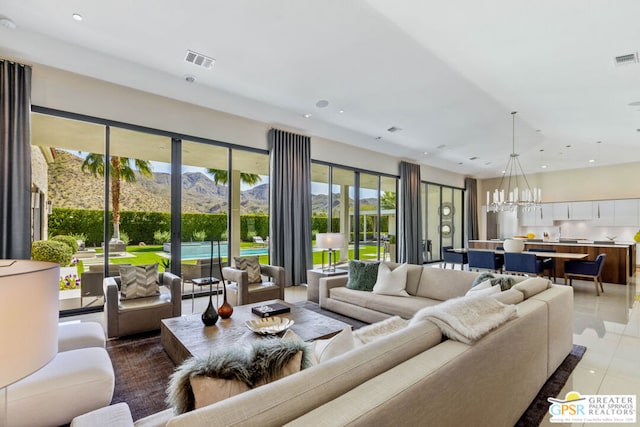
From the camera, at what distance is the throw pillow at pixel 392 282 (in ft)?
12.9

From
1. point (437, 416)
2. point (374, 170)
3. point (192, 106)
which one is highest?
point (192, 106)

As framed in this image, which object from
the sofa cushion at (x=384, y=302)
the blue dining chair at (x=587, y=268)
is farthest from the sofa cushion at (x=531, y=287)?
the blue dining chair at (x=587, y=268)

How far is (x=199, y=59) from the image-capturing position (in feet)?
13.3

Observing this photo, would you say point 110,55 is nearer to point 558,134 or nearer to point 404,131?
point 404,131

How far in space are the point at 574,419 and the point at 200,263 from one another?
16.3ft

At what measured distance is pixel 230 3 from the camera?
10.4 feet

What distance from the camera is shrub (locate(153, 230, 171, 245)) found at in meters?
5.12

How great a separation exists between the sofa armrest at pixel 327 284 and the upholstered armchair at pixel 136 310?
1.84 metres

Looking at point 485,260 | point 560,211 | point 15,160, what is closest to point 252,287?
point 15,160

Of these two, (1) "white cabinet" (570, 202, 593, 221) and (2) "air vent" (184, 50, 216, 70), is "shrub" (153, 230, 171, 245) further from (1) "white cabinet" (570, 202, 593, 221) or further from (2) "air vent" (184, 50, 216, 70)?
(1) "white cabinet" (570, 202, 593, 221)

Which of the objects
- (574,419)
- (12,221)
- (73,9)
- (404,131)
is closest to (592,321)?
(574,419)

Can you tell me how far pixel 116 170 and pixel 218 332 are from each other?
134 inches

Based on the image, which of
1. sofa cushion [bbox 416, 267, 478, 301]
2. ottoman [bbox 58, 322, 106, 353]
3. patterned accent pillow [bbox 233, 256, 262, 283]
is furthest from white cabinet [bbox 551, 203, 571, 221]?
ottoman [bbox 58, 322, 106, 353]

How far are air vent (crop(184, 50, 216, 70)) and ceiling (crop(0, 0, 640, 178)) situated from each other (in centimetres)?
10
